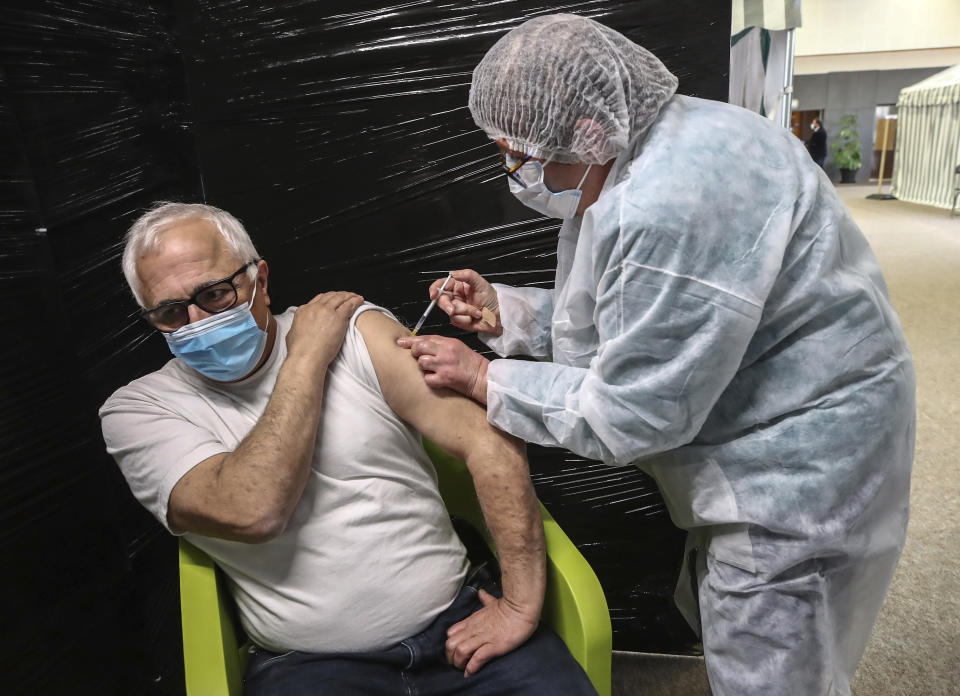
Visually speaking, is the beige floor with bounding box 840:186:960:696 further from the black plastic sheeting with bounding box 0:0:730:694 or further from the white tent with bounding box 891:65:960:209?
the white tent with bounding box 891:65:960:209

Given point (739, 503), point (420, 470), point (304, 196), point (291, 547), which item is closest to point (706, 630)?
point (739, 503)

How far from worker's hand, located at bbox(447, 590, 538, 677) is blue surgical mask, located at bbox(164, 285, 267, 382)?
2.17ft

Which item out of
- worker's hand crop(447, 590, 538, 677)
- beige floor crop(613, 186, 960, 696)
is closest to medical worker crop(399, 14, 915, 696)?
worker's hand crop(447, 590, 538, 677)

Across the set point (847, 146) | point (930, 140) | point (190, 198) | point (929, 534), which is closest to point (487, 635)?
point (190, 198)

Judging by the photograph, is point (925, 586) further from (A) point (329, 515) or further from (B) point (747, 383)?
(A) point (329, 515)

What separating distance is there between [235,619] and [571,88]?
120 centimetres

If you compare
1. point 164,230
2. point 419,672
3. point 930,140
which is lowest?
point 930,140

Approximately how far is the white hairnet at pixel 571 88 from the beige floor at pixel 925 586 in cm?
167

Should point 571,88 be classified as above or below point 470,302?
above

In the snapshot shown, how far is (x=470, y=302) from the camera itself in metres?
1.59

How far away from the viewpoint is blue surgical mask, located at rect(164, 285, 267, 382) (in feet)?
4.38

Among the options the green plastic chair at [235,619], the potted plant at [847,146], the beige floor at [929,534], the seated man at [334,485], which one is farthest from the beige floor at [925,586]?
the potted plant at [847,146]

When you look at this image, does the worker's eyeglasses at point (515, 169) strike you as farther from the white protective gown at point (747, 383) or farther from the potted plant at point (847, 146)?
the potted plant at point (847, 146)

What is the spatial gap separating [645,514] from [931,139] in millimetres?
9975
